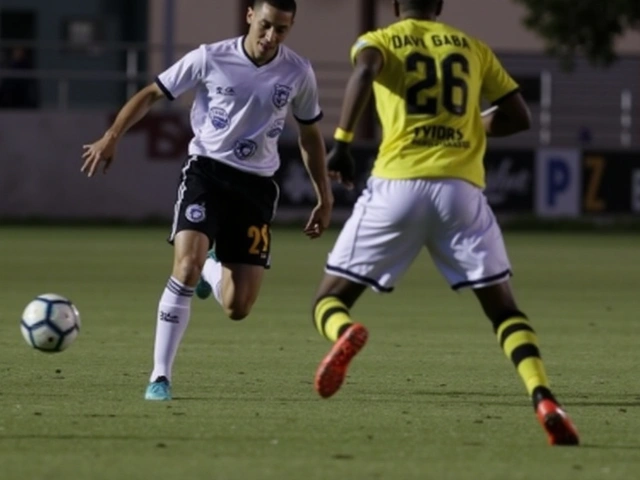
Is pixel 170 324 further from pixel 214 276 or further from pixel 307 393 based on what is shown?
pixel 214 276

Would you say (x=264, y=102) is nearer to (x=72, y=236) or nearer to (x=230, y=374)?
(x=230, y=374)

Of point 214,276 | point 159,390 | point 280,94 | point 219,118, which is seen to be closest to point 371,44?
point 280,94

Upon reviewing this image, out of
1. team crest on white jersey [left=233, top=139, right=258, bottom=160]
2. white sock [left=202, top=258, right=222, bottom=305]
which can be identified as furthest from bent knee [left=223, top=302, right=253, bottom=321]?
team crest on white jersey [left=233, top=139, right=258, bottom=160]

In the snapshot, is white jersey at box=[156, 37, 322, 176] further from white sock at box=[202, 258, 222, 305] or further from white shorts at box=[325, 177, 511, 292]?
white shorts at box=[325, 177, 511, 292]

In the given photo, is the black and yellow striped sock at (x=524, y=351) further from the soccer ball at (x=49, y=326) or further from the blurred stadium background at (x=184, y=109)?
the blurred stadium background at (x=184, y=109)

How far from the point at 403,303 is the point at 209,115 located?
8574mm

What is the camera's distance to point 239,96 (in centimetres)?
1127

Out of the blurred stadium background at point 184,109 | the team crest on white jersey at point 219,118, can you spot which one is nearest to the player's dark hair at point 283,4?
the team crest on white jersey at point 219,118

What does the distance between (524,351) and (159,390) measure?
8.20ft

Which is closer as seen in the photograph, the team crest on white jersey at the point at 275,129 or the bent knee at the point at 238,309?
the team crest on white jersey at the point at 275,129

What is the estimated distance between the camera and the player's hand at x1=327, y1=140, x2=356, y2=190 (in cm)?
909

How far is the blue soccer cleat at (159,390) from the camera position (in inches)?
426

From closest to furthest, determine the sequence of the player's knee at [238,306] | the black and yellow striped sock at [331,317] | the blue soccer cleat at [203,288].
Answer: the black and yellow striped sock at [331,317] → the player's knee at [238,306] → the blue soccer cleat at [203,288]

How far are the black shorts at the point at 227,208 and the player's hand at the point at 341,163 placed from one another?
2.08 meters
